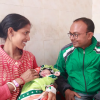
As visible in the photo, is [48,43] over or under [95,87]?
over

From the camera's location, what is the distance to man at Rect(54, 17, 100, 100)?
3.85 ft

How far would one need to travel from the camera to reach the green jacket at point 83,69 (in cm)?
117

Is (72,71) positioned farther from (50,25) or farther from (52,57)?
(50,25)

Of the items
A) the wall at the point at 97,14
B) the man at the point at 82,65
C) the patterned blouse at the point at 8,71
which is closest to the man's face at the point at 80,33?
the man at the point at 82,65

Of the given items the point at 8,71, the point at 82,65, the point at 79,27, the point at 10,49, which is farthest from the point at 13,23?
the point at 82,65

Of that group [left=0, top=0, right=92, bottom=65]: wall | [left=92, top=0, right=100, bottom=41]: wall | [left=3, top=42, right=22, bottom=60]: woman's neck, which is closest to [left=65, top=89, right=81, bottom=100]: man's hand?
[left=0, top=0, right=92, bottom=65]: wall

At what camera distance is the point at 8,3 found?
3.87 ft

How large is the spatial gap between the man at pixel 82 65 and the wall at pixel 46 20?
304 mm

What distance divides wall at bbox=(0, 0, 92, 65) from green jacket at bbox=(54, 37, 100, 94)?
0.32 metres

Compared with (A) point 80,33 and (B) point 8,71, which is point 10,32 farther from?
(A) point 80,33

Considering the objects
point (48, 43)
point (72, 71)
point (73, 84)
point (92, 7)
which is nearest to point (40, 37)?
point (48, 43)

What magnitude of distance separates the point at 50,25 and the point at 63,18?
27cm

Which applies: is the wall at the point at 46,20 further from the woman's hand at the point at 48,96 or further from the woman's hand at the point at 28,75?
the woman's hand at the point at 48,96

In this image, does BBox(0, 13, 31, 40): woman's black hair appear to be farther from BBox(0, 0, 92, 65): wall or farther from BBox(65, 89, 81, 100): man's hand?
BBox(65, 89, 81, 100): man's hand
